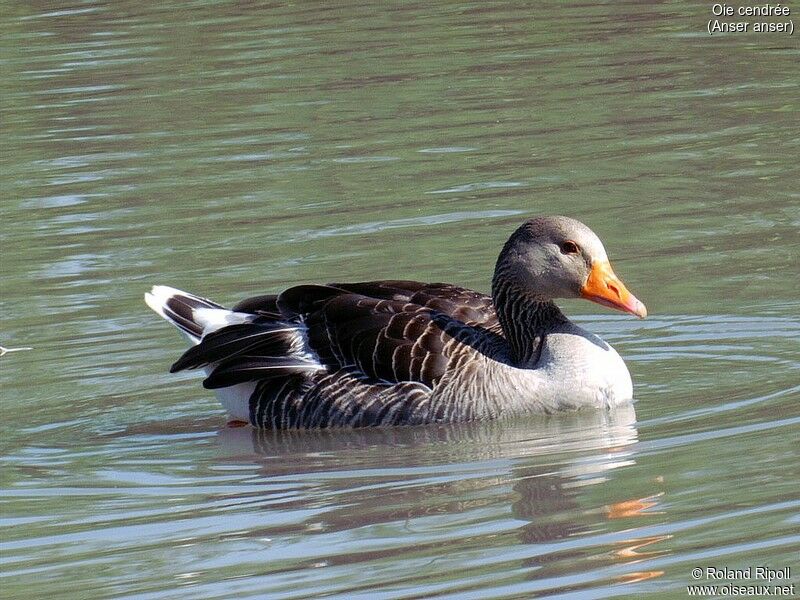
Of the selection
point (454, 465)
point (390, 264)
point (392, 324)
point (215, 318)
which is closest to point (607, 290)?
point (392, 324)

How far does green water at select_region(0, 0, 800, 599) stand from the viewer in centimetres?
743

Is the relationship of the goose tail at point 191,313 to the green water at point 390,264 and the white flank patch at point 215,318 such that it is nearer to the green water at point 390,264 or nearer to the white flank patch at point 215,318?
the white flank patch at point 215,318

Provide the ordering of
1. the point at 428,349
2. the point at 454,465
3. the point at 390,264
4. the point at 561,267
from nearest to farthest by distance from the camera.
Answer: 1. the point at 454,465
2. the point at 428,349
3. the point at 561,267
4. the point at 390,264

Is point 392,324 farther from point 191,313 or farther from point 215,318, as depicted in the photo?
point 191,313

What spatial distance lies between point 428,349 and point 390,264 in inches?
112

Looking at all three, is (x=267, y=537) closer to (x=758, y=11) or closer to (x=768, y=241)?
(x=768, y=241)

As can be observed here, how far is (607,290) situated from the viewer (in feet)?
32.2

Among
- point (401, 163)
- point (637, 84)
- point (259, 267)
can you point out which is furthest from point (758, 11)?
point (259, 267)

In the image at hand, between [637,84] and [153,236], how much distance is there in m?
6.18

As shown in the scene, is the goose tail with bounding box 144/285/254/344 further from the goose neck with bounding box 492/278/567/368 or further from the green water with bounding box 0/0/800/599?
the goose neck with bounding box 492/278/567/368

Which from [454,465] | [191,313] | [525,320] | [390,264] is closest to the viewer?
[454,465]

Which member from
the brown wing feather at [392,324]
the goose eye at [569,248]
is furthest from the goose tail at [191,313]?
the goose eye at [569,248]

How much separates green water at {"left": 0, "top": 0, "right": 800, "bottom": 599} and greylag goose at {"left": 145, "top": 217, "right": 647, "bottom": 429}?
0.72ft

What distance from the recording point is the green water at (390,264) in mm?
7426
